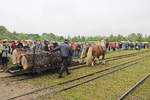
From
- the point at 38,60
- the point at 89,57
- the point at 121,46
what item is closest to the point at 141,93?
the point at 38,60

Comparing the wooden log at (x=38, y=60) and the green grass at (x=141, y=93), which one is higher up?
the wooden log at (x=38, y=60)

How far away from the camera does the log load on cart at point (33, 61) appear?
8789mm

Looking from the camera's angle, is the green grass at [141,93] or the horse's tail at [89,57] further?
the horse's tail at [89,57]

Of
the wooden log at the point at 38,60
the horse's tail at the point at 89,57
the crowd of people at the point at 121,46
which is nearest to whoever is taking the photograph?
the wooden log at the point at 38,60

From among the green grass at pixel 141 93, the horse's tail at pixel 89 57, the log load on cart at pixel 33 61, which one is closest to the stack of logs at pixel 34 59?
the log load on cart at pixel 33 61

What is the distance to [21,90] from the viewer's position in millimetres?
6828

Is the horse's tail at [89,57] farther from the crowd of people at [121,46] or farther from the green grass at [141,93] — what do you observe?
the crowd of people at [121,46]

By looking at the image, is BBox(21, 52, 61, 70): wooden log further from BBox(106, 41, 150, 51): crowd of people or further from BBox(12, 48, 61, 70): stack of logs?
BBox(106, 41, 150, 51): crowd of people

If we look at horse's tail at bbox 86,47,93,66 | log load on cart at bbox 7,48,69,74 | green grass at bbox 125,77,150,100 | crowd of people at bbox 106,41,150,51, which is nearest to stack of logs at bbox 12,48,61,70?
log load on cart at bbox 7,48,69,74

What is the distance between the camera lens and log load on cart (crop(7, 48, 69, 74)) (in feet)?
28.8

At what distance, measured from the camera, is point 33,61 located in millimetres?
8922

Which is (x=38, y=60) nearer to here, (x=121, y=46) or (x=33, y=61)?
(x=33, y=61)

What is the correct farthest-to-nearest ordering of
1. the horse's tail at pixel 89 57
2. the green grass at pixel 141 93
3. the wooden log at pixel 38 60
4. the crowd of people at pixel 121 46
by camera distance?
the crowd of people at pixel 121 46, the horse's tail at pixel 89 57, the wooden log at pixel 38 60, the green grass at pixel 141 93

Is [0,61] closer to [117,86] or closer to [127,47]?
[117,86]
